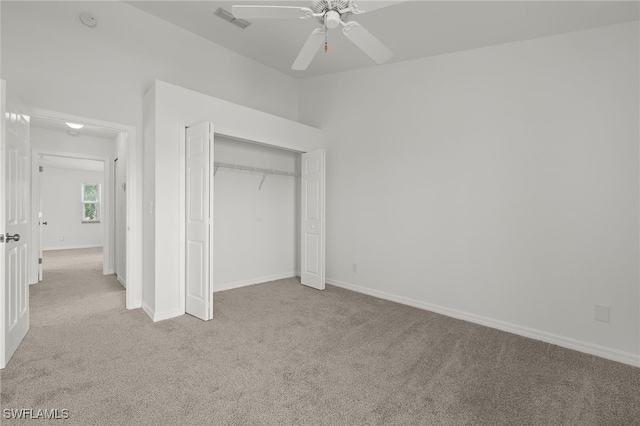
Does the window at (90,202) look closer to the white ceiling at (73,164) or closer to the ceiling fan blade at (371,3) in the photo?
the white ceiling at (73,164)

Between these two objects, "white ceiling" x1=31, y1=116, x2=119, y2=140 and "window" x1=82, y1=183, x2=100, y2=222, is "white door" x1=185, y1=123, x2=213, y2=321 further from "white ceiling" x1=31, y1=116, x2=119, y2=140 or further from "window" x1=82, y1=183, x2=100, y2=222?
"window" x1=82, y1=183, x2=100, y2=222

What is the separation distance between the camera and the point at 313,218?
4.50m

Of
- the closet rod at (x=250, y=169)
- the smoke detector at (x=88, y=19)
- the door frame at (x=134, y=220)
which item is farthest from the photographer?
the closet rod at (x=250, y=169)

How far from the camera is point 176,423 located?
1.71 m

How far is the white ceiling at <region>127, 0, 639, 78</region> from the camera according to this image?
2.57 metres

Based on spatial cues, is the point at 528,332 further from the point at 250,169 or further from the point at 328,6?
the point at 250,169

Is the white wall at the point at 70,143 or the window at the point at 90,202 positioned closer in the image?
the white wall at the point at 70,143

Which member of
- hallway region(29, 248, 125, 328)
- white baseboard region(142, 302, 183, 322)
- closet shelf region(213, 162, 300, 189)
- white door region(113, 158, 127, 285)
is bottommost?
hallway region(29, 248, 125, 328)

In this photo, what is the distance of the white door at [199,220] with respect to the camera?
3.23m

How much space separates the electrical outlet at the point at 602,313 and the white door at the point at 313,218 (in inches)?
114

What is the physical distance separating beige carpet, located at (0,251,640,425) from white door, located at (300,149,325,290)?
1024 mm

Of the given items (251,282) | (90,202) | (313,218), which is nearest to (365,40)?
(313,218)

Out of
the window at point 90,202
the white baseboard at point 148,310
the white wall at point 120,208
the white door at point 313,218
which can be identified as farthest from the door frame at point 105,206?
the window at point 90,202

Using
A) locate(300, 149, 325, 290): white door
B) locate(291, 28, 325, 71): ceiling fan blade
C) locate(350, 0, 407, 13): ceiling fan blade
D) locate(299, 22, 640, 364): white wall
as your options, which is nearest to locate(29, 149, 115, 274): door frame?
locate(300, 149, 325, 290): white door
